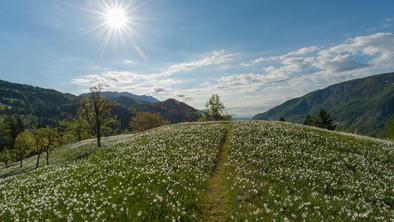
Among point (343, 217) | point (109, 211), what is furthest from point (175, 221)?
point (343, 217)

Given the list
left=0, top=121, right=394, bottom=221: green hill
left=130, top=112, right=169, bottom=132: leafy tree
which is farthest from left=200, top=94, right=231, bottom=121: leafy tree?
left=0, top=121, right=394, bottom=221: green hill

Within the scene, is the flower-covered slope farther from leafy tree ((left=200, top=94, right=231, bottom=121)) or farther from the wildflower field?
leafy tree ((left=200, top=94, right=231, bottom=121))

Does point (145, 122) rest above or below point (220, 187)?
above

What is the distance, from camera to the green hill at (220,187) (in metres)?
13.4

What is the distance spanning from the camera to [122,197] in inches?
589

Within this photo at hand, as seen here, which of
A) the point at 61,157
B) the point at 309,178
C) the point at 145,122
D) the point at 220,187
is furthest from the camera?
the point at 145,122

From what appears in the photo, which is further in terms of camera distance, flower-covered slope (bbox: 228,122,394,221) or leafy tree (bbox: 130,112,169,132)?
leafy tree (bbox: 130,112,169,132)

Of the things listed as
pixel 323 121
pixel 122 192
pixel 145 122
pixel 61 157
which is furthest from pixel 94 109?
pixel 323 121

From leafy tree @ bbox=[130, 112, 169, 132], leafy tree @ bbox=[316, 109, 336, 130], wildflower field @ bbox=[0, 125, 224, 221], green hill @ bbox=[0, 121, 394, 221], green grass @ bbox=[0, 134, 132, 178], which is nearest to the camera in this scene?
wildflower field @ bbox=[0, 125, 224, 221]

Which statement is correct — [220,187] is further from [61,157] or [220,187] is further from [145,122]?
[145,122]

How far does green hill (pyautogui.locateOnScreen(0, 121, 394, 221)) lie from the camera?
13.4 metres

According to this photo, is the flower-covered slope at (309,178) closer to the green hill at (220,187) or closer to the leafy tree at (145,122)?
the green hill at (220,187)

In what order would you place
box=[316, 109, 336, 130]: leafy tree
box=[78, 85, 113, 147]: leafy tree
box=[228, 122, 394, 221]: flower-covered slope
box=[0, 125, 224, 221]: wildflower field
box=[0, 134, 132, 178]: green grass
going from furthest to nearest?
1. box=[316, 109, 336, 130]: leafy tree
2. box=[78, 85, 113, 147]: leafy tree
3. box=[0, 134, 132, 178]: green grass
4. box=[228, 122, 394, 221]: flower-covered slope
5. box=[0, 125, 224, 221]: wildflower field

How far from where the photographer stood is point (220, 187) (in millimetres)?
17500
